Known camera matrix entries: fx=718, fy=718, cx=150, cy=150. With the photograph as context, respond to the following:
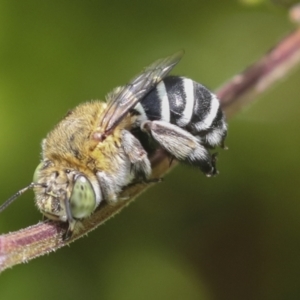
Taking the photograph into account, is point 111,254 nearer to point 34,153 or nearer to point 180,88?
point 34,153

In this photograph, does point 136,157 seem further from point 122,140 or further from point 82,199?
point 82,199

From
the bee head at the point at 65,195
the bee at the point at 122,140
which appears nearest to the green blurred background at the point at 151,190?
the bee at the point at 122,140

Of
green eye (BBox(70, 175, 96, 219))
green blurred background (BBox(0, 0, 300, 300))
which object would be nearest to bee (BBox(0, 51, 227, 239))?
green eye (BBox(70, 175, 96, 219))

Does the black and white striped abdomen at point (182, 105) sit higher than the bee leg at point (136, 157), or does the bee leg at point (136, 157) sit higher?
the black and white striped abdomen at point (182, 105)

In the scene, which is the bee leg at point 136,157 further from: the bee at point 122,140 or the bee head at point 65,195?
the bee head at point 65,195

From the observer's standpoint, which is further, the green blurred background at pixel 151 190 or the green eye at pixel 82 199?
the green blurred background at pixel 151 190

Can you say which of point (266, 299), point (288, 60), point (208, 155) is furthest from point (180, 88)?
point (266, 299)
